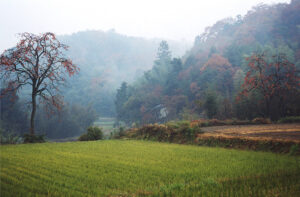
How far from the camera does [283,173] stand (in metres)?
4.61

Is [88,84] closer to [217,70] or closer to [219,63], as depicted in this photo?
[217,70]

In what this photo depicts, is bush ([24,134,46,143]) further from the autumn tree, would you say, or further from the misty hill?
the misty hill

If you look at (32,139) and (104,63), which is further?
(104,63)

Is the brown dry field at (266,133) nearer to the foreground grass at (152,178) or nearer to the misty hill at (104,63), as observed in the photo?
the foreground grass at (152,178)

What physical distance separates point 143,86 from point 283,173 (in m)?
43.4

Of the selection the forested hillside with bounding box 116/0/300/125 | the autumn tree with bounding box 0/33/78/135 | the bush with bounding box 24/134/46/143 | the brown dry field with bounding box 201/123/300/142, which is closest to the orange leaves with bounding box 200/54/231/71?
the forested hillside with bounding box 116/0/300/125

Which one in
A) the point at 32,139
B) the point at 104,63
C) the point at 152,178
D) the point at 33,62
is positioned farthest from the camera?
the point at 104,63

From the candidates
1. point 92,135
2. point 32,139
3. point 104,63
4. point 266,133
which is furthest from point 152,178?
point 104,63

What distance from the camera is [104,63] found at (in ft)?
278

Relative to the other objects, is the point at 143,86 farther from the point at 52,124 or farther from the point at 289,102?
the point at 289,102

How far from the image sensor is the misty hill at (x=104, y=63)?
60469 mm

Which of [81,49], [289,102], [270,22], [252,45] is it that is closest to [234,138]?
[289,102]

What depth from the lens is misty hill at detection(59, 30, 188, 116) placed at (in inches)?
2381

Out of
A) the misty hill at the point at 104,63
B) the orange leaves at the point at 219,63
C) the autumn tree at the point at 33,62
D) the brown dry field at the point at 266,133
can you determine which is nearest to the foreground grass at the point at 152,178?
the brown dry field at the point at 266,133
